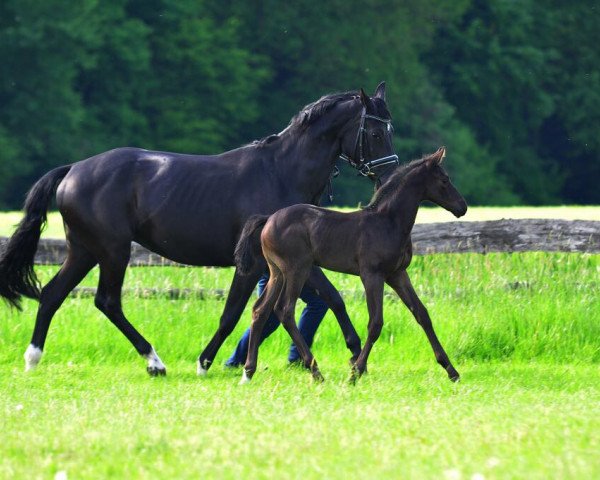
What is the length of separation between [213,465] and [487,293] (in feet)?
18.6

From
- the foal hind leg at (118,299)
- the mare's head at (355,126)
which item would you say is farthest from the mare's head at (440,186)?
the foal hind leg at (118,299)

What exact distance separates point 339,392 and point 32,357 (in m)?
2.75

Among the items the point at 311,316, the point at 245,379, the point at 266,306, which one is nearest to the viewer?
the point at 245,379

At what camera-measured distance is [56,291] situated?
9.26 m

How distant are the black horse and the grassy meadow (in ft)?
1.90

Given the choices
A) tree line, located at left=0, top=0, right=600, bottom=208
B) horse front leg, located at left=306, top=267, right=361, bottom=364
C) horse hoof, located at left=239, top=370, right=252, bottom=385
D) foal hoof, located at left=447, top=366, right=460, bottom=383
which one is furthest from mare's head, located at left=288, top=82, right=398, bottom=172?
tree line, located at left=0, top=0, right=600, bottom=208

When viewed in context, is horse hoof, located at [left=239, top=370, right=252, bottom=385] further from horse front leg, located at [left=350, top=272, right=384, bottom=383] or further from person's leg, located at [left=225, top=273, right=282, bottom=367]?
person's leg, located at [left=225, top=273, right=282, bottom=367]

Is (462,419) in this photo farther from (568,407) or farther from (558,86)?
(558,86)

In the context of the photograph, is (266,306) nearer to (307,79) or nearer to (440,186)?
(440,186)

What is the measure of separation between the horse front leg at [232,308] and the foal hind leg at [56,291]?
46.9 inches

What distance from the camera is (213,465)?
17.5 feet

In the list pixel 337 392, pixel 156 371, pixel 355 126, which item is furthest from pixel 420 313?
pixel 156 371

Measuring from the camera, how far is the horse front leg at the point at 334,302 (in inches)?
333

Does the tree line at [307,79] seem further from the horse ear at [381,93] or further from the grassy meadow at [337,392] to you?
the horse ear at [381,93]
